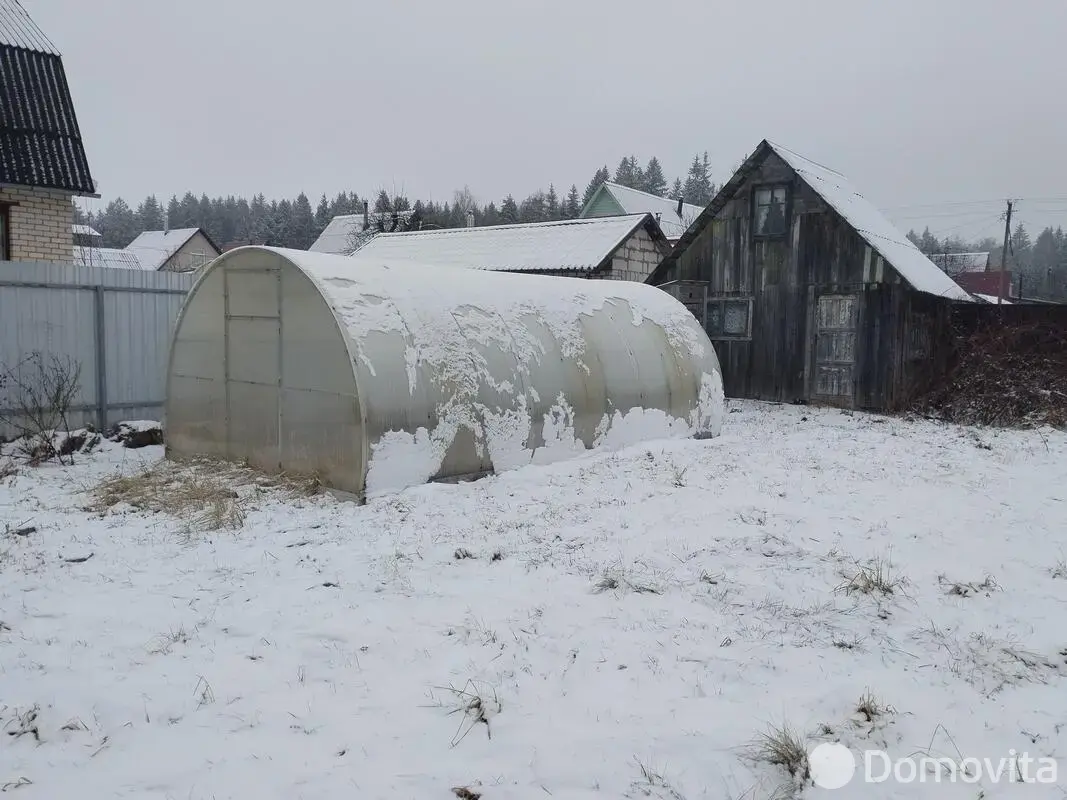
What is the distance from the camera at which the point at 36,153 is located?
12977 millimetres

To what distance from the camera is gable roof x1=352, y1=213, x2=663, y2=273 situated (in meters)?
22.6

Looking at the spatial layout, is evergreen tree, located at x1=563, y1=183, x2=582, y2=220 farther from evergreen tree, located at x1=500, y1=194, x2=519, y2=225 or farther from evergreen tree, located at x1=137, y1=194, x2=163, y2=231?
evergreen tree, located at x1=137, y1=194, x2=163, y2=231

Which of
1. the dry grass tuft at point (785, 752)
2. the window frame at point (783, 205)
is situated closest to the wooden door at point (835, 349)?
the window frame at point (783, 205)

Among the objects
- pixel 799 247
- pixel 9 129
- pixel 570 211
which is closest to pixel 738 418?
pixel 799 247

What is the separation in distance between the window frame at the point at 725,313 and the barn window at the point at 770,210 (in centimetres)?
153

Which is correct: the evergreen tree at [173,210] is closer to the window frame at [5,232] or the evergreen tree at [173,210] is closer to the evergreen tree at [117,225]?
the evergreen tree at [117,225]

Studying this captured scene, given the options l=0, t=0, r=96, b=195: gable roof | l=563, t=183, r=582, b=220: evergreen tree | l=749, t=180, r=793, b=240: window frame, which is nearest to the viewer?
l=0, t=0, r=96, b=195: gable roof

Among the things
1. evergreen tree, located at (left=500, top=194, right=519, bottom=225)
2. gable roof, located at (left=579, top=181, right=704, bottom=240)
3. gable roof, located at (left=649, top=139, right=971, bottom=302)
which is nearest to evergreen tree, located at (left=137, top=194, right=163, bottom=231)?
evergreen tree, located at (left=500, top=194, right=519, bottom=225)

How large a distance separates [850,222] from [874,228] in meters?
2.23

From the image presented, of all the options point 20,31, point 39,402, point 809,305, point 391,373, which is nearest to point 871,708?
point 391,373

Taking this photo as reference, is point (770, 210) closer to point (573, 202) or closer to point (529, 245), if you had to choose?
point (529, 245)

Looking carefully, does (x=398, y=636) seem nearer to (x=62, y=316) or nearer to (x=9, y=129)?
(x=62, y=316)

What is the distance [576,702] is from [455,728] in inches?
25.7

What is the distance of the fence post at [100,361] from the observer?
1046 centimetres
